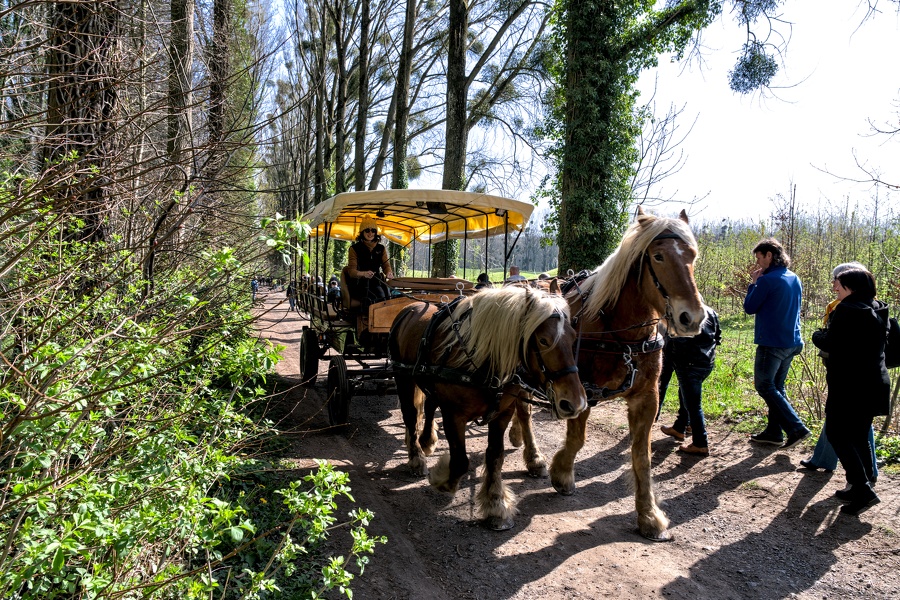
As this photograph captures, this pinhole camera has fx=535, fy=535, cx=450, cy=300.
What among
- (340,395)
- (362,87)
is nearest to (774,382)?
(340,395)

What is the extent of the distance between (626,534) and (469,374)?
1.60 m

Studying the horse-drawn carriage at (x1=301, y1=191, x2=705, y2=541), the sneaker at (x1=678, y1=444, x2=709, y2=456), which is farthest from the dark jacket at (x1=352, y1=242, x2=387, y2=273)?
the sneaker at (x1=678, y1=444, x2=709, y2=456)

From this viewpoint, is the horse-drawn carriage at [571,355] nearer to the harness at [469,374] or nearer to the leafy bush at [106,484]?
the harness at [469,374]

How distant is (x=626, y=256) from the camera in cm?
384

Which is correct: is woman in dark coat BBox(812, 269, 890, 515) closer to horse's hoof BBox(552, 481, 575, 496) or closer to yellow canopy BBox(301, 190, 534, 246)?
horse's hoof BBox(552, 481, 575, 496)

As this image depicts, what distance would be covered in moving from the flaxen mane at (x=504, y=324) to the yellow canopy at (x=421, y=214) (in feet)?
5.57

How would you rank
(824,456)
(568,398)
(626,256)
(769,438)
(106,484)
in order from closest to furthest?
(106,484)
(568,398)
(626,256)
(824,456)
(769,438)

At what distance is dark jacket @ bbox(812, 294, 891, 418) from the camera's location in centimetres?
391

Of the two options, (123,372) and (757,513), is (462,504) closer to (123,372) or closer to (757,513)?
(757,513)

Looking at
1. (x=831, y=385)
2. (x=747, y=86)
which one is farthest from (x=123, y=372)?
(x=747, y=86)

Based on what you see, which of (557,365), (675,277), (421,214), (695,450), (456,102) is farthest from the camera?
(456,102)

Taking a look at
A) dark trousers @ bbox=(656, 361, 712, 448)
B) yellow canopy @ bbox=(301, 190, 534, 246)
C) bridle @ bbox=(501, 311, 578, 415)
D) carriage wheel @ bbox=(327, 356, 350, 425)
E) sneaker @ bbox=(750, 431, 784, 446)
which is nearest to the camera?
bridle @ bbox=(501, 311, 578, 415)

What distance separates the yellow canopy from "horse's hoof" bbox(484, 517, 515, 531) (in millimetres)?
2660

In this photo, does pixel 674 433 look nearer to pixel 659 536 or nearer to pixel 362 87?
pixel 659 536
